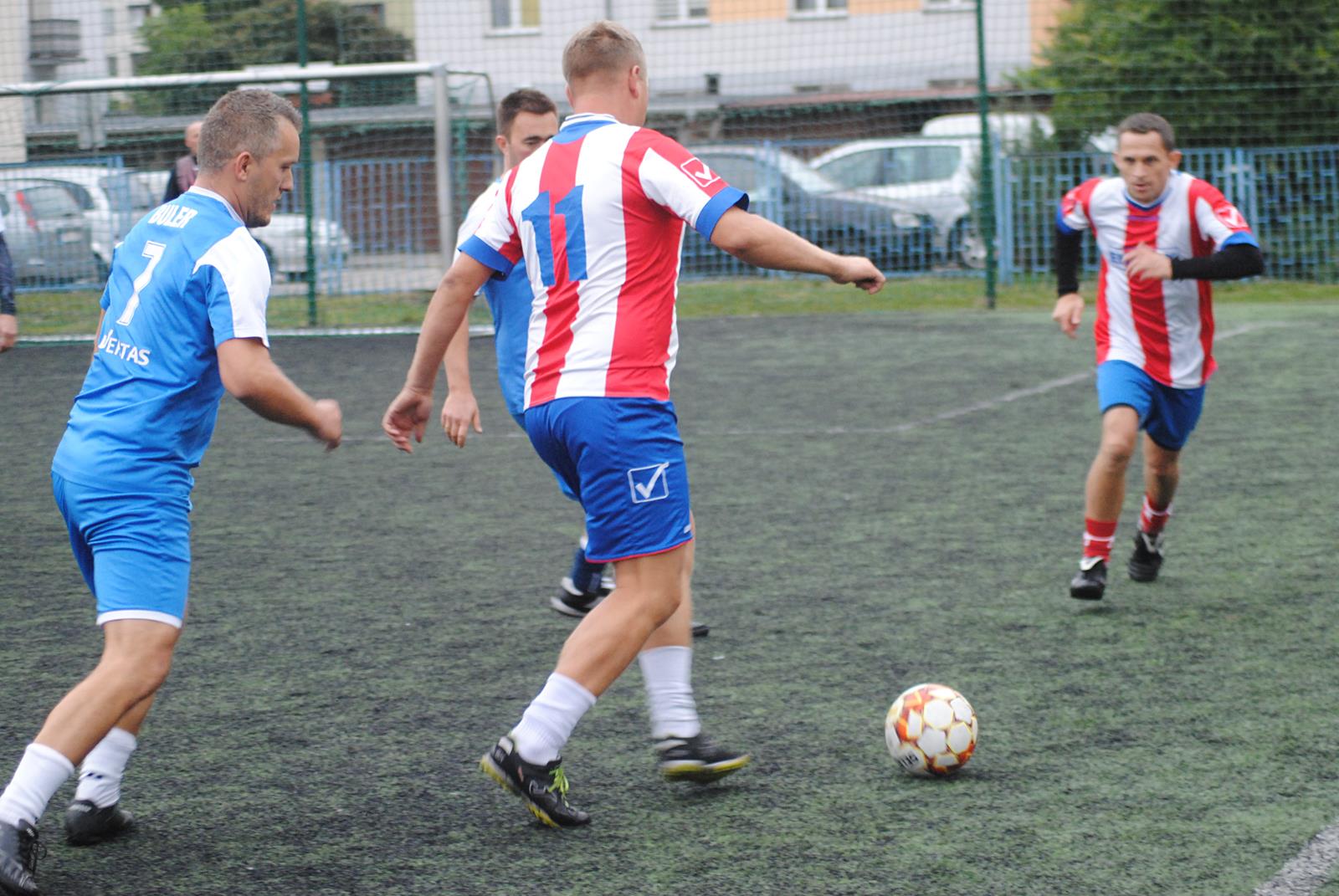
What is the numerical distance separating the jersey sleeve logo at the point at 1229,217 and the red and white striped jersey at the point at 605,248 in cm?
269

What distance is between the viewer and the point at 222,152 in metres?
3.37

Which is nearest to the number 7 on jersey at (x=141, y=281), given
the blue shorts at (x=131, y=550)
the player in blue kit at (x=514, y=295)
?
the blue shorts at (x=131, y=550)

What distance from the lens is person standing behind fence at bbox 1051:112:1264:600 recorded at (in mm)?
5418

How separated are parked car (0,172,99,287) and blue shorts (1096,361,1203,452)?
11.7 meters

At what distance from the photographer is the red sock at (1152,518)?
5715 millimetres

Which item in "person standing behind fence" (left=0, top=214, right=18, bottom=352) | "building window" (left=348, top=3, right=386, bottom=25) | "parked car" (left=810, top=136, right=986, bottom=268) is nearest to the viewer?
"person standing behind fence" (left=0, top=214, right=18, bottom=352)

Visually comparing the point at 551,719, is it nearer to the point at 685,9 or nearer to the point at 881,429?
the point at 881,429

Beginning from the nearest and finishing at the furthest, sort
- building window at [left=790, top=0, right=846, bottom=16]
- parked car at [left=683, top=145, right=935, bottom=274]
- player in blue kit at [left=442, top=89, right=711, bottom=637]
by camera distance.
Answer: player in blue kit at [left=442, top=89, right=711, bottom=637] < parked car at [left=683, top=145, right=935, bottom=274] < building window at [left=790, top=0, right=846, bottom=16]

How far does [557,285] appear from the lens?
3.59 meters

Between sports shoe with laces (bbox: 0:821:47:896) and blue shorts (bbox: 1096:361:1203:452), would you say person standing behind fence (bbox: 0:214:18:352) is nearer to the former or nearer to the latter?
sports shoe with laces (bbox: 0:821:47:896)

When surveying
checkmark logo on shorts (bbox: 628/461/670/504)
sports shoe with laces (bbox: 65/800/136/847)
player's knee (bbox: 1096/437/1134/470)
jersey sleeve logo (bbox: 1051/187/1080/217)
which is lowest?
sports shoe with laces (bbox: 65/800/136/847)

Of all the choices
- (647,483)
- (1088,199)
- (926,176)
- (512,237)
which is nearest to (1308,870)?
(647,483)

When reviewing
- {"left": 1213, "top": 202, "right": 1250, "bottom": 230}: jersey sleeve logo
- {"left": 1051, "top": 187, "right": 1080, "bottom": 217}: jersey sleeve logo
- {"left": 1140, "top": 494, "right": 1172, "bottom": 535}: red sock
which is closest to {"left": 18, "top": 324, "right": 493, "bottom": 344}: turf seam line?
{"left": 1051, "top": 187, "right": 1080, "bottom": 217}: jersey sleeve logo

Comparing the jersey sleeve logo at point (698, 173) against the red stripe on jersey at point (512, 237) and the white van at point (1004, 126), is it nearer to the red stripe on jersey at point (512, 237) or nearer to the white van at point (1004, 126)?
the red stripe on jersey at point (512, 237)
